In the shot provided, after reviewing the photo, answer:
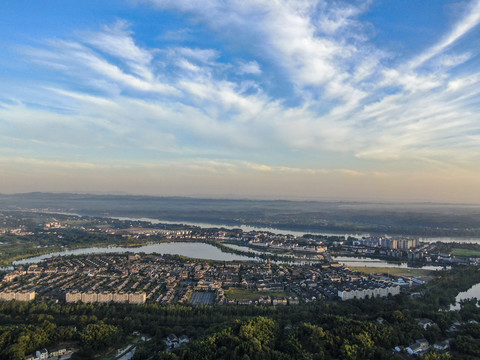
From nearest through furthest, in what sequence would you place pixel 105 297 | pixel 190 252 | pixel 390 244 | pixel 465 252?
pixel 105 297 → pixel 465 252 → pixel 190 252 → pixel 390 244

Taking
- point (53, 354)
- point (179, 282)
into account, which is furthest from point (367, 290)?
point (53, 354)

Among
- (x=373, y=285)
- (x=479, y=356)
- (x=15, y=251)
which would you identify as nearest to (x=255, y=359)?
(x=479, y=356)

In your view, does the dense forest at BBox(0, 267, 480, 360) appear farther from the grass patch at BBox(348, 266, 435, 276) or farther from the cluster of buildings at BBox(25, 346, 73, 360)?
the grass patch at BBox(348, 266, 435, 276)

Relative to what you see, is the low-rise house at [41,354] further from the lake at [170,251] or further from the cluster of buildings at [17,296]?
the lake at [170,251]

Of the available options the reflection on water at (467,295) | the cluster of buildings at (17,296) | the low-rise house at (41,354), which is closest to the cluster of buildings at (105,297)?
the cluster of buildings at (17,296)

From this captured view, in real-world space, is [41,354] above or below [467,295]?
below

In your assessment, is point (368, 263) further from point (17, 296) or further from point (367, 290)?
point (17, 296)

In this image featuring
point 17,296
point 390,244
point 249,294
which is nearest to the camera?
point 17,296
